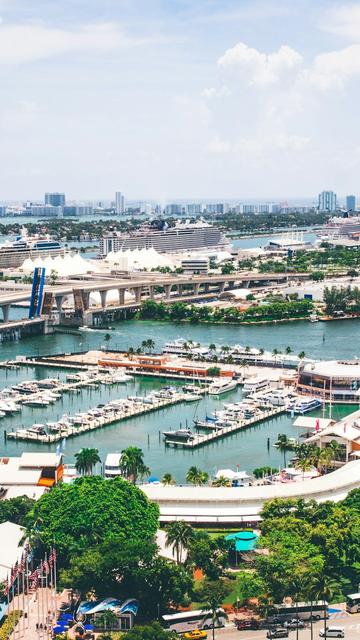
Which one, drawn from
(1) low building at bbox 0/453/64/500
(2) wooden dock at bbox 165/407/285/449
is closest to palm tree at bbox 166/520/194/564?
(1) low building at bbox 0/453/64/500

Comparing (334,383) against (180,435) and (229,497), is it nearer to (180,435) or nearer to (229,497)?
(180,435)

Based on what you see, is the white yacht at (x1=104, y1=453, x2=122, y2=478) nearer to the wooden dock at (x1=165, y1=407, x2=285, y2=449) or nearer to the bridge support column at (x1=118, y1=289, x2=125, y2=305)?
the wooden dock at (x1=165, y1=407, x2=285, y2=449)

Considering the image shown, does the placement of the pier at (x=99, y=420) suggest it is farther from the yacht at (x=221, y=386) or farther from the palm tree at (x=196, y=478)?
the palm tree at (x=196, y=478)

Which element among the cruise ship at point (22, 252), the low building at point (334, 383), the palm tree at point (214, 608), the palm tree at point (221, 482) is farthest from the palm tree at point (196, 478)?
the cruise ship at point (22, 252)

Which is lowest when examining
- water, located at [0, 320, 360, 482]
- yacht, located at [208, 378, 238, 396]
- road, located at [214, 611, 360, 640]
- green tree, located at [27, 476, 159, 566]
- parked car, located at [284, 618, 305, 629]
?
water, located at [0, 320, 360, 482]

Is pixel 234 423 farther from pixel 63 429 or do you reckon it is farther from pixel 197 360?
pixel 197 360

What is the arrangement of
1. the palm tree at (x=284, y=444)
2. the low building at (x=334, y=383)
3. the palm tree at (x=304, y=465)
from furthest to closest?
the low building at (x=334, y=383), the palm tree at (x=284, y=444), the palm tree at (x=304, y=465)

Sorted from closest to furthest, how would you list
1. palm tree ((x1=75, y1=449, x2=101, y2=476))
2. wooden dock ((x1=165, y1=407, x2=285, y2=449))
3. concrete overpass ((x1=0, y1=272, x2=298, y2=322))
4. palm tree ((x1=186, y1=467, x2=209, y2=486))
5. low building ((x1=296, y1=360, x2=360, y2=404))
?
palm tree ((x1=186, y1=467, x2=209, y2=486)), palm tree ((x1=75, y1=449, x2=101, y2=476)), wooden dock ((x1=165, y1=407, x2=285, y2=449)), low building ((x1=296, y1=360, x2=360, y2=404)), concrete overpass ((x1=0, y1=272, x2=298, y2=322))
